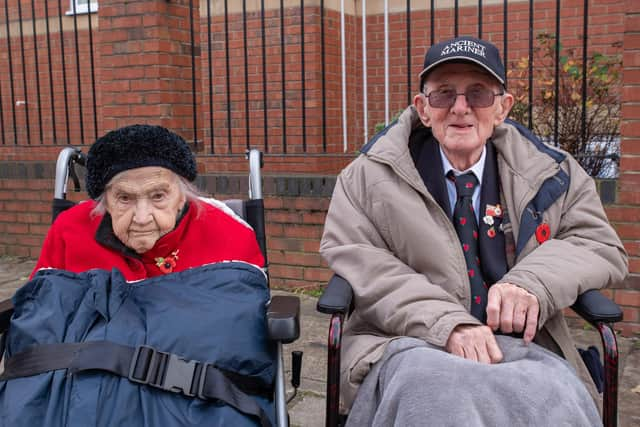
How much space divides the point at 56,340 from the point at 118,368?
241 millimetres

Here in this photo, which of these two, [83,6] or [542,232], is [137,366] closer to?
[542,232]

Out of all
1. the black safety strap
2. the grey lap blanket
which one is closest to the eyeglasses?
the grey lap blanket

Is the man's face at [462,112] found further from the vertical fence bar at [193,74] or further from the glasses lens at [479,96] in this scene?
the vertical fence bar at [193,74]

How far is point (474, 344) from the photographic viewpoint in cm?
223

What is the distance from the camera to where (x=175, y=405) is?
6.81 ft

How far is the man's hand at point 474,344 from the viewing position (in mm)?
2215

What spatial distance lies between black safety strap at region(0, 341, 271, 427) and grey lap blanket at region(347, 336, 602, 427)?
45 centimetres

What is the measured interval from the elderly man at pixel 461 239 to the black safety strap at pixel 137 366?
1.48 feet

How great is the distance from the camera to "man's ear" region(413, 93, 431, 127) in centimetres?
271

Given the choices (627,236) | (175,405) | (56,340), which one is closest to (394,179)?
(175,405)

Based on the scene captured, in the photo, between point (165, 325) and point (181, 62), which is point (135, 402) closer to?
point (165, 325)

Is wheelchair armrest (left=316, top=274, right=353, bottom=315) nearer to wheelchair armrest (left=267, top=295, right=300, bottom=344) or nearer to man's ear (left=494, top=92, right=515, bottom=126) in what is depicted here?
wheelchair armrest (left=267, top=295, right=300, bottom=344)

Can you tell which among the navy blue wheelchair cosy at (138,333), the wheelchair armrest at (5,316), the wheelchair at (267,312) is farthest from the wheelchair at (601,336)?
the wheelchair armrest at (5,316)

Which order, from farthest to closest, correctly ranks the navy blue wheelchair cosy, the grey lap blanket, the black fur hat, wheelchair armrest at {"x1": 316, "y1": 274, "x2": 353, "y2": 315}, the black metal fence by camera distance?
the black metal fence → the black fur hat → wheelchair armrest at {"x1": 316, "y1": 274, "x2": 353, "y2": 315} → the navy blue wheelchair cosy → the grey lap blanket
